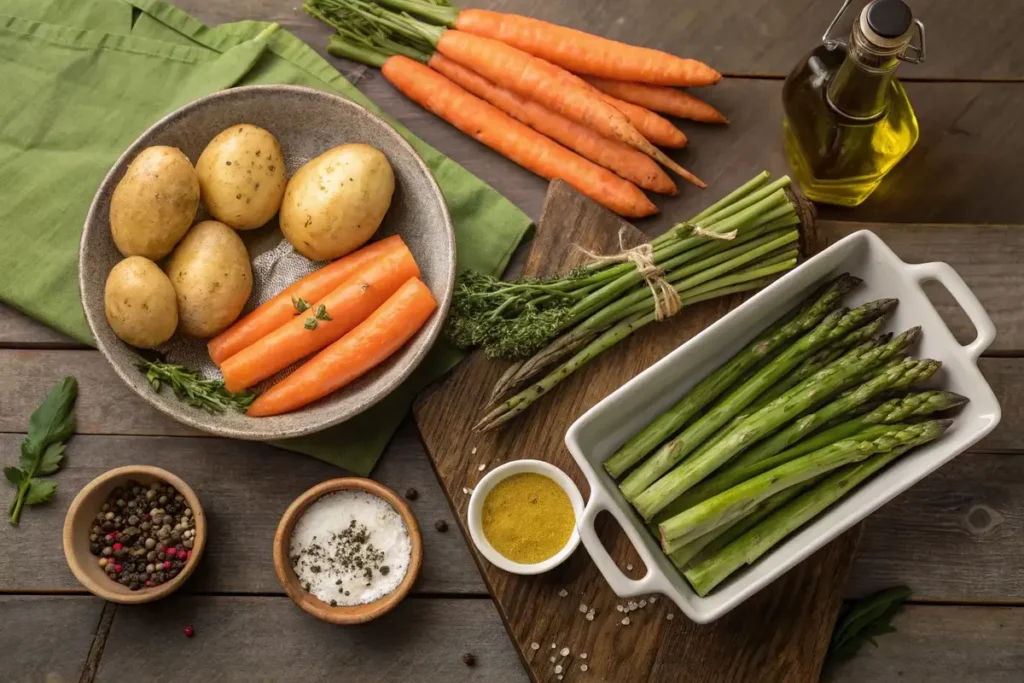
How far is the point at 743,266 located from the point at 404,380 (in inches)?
32.5

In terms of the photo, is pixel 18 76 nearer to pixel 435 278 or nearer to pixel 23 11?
pixel 23 11

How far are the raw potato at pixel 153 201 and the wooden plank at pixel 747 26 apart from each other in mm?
566

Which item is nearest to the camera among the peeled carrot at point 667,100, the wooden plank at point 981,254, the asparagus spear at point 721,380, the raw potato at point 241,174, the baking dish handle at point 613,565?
the baking dish handle at point 613,565

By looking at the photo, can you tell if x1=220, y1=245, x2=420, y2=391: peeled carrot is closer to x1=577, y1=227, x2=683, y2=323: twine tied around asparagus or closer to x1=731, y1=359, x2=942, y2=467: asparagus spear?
x1=577, y1=227, x2=683, y2=323: twine tied around asparagus

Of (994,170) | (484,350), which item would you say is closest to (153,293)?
(484,350)

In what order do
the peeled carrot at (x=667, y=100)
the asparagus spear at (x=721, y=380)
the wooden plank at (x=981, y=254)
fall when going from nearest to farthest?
the asparagus spear at (x=721, y=380)
the wooden plank at (x=981, y=254)
the peeled carrot at (x=667, y=100)

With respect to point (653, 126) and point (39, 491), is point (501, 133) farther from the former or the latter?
point (39, 491)

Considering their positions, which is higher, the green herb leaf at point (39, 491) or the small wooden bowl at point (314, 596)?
the small wooden bowl at point (314, 596)

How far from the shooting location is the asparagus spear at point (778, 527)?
68.1 inches

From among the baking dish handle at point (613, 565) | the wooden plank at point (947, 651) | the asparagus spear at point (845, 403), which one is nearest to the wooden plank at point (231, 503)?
the baking dish handle at point (613, 565)

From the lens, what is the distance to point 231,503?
206cm

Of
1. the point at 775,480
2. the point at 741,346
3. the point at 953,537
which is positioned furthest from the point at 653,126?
the point at 953,537

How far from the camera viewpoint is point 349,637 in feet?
6.60

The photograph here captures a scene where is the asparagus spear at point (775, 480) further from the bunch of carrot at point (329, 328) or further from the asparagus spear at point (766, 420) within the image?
the bunch of carrot at point (329, 328)
